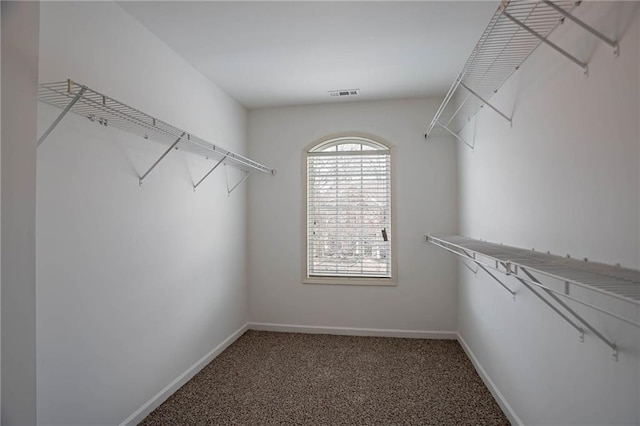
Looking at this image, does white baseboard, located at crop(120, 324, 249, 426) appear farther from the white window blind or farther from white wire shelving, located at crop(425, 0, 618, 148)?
white wire shelving, located at crop(425, 0, 618, 148)

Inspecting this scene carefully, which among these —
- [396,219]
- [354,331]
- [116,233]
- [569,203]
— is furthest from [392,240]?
[116,233]

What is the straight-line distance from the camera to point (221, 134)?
3479 mm

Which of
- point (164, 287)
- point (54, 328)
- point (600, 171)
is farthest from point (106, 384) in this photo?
point (600, 171)

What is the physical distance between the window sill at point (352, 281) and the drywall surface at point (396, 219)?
5 centimetres

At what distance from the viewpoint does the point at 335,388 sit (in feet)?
8.89

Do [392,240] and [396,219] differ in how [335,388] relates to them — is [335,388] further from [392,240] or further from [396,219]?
[396,219]

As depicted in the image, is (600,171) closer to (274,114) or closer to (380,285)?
(380,285)

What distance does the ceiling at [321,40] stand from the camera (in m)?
2.15

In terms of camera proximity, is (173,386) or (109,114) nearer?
(109,114)

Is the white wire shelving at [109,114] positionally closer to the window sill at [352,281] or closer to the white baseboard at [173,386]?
the white baseboard at [173,386]

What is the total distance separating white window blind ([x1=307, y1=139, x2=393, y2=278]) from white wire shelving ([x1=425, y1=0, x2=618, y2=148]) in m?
1.41

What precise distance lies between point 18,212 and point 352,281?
11.7 ft

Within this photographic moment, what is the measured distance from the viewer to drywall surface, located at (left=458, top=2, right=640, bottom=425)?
3.89ft

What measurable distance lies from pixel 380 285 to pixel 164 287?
2202 mm
